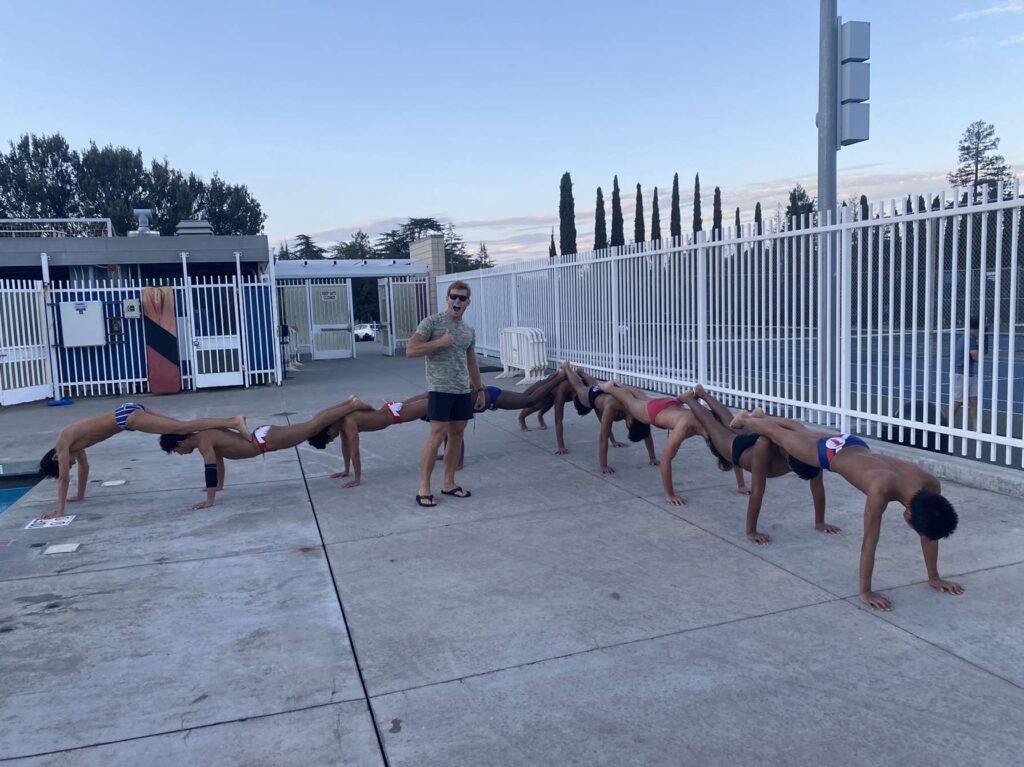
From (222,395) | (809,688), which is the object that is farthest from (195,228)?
(809,688)

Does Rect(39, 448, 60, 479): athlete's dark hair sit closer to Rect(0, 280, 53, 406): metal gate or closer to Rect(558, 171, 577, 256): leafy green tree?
Rect(0, 280, 53, 406): metal gate

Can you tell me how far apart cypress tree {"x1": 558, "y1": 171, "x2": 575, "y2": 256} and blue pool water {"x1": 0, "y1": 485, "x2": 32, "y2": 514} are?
35189 mm

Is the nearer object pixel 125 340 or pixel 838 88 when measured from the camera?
pixel 838 88

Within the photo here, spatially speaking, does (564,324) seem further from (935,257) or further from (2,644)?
(2,644)

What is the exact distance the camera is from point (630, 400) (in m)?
7.24

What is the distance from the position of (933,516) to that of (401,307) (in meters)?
21.7

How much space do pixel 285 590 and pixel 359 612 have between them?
0.66 m

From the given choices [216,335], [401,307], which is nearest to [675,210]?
[401,307]

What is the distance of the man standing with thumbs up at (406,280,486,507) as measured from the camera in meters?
6.46

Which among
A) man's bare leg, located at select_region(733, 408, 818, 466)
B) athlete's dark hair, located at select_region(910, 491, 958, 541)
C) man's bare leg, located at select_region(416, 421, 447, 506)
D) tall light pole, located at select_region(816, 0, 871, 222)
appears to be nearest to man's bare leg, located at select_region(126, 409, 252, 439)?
man's bare leg, located at select_region(416, 421, 447, 506)

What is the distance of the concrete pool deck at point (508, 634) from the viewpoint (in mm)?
3158

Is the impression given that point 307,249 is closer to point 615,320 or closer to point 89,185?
point 89,185

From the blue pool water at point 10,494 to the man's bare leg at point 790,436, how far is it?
789 cm

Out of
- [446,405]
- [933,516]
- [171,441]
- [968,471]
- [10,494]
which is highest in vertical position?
[446,405]
